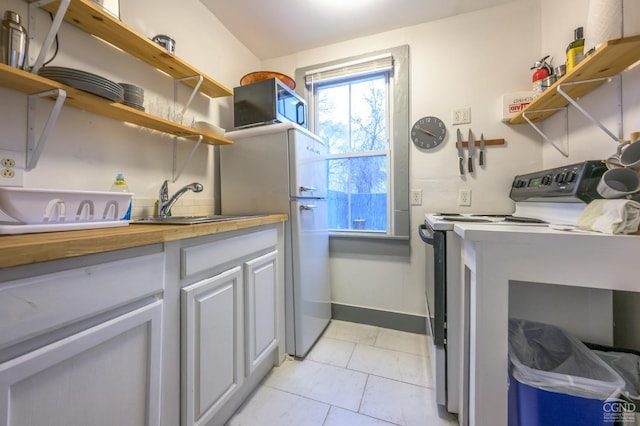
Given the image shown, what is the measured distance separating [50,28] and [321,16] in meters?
1.62

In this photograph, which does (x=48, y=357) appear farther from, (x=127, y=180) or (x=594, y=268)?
(x=594, y=268)

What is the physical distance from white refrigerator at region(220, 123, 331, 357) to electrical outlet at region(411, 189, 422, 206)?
775 millimetres

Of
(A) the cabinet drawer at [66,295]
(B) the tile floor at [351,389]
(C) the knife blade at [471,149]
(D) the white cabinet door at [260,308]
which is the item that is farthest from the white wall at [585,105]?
(A) the cabinet drawer at [66,295]

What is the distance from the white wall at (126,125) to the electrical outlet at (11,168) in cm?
2

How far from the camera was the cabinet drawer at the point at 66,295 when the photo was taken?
19.5 inches

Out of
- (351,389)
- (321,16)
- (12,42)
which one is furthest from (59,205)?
(321,16)

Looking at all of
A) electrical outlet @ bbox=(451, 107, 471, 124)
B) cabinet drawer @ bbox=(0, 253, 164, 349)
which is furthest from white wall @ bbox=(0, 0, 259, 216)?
electrical outlet @ bbox=(451, 107, 471, 124)

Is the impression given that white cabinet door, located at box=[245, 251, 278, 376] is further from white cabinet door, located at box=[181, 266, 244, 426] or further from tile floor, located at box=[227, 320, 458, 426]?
tile floor, located at box=[227, 320, 458, 426]

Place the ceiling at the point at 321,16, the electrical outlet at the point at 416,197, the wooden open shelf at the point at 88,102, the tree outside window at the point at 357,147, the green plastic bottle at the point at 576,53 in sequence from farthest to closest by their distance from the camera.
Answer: the tree outside window at the point at 357,147 < the electrical outlet at the point at 416,197 < the ceiling at the point at 321,16 < the green plastic bottle at the point at 576,53 < the wooden open shelf at the point at 88,102

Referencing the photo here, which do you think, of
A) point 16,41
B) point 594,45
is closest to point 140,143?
point 16,41

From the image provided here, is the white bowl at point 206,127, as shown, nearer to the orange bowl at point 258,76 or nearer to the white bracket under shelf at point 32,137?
the orange bowl at point 258,76

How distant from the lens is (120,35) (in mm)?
1148

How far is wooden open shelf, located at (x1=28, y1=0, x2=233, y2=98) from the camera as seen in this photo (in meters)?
0.99

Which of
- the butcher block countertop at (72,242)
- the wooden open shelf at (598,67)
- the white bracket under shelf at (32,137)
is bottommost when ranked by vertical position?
the butcher block countertop at (72,242)
